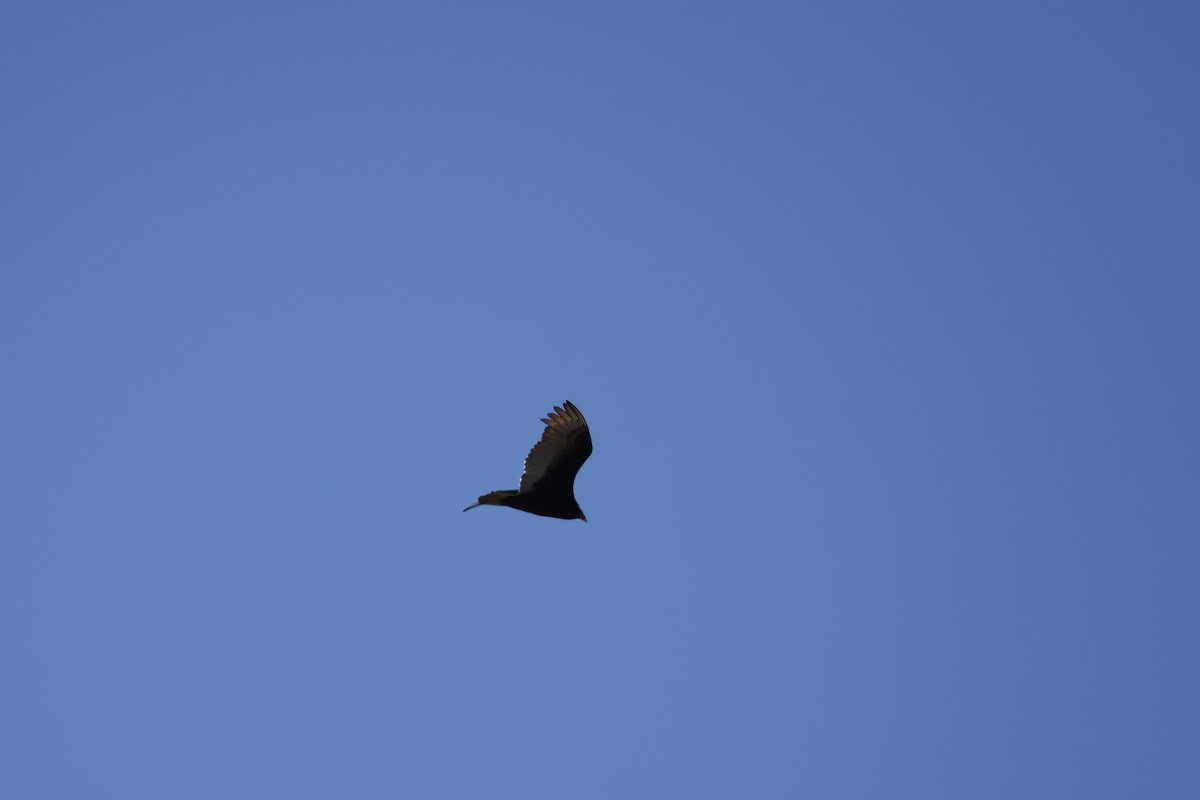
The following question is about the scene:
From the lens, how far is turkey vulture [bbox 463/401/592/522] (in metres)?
27.3

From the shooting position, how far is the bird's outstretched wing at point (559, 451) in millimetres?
27312

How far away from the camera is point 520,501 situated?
2769 centimetres

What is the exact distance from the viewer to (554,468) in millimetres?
27703

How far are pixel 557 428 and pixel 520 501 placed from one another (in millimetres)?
1697

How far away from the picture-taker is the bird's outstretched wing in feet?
89.6

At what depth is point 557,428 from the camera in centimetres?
2734

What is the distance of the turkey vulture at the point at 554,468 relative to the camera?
27297 millimetres

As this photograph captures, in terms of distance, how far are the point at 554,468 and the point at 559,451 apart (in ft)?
1.30

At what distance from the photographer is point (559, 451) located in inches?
1085
